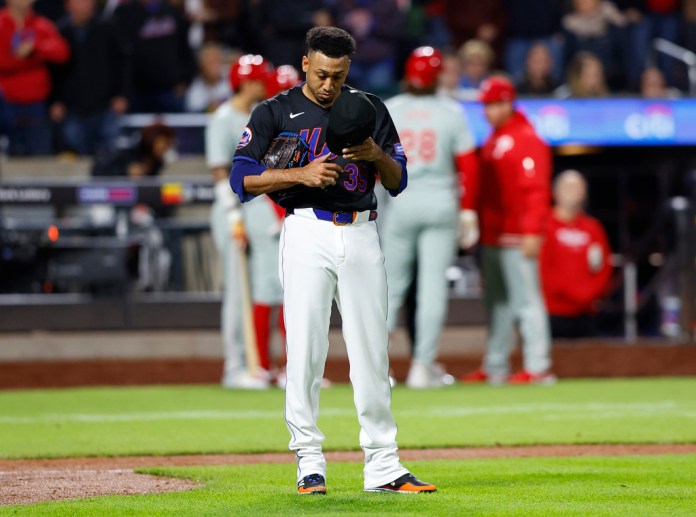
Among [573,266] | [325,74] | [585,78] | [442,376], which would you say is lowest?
[442,376]

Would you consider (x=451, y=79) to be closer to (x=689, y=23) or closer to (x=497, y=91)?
(x=689, y=23)

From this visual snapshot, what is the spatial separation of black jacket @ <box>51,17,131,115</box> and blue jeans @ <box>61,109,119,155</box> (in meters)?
0.13

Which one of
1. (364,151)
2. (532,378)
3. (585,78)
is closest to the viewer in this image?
(364,151)

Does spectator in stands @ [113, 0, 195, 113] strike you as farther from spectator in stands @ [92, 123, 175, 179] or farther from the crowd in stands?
spectator in stands @ [92, 123, 175, 179]

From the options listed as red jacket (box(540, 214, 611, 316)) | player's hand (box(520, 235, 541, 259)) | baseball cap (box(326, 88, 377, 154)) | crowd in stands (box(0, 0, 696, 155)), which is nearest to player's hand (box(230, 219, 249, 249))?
player's hand (box(520, 235, 541, 259))

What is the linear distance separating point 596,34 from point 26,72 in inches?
283

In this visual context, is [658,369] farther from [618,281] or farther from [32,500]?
[32,500]

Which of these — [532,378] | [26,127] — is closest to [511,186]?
[532,378]

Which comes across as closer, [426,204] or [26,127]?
[426,204]

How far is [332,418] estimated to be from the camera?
8375 millimetres

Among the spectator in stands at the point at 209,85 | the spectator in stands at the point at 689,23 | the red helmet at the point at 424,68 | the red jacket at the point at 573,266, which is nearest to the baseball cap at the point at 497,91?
the red helmet at the point at 424,68

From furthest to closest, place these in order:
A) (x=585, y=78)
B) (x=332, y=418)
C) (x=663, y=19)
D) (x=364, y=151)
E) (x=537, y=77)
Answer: (x=663, y=19) < (x=537, y=77) < (x=585, y=78) < (x=332, y=418) < (x=364, y=151)

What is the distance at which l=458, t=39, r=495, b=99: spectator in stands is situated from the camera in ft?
53.4

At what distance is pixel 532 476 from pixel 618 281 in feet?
30.3
